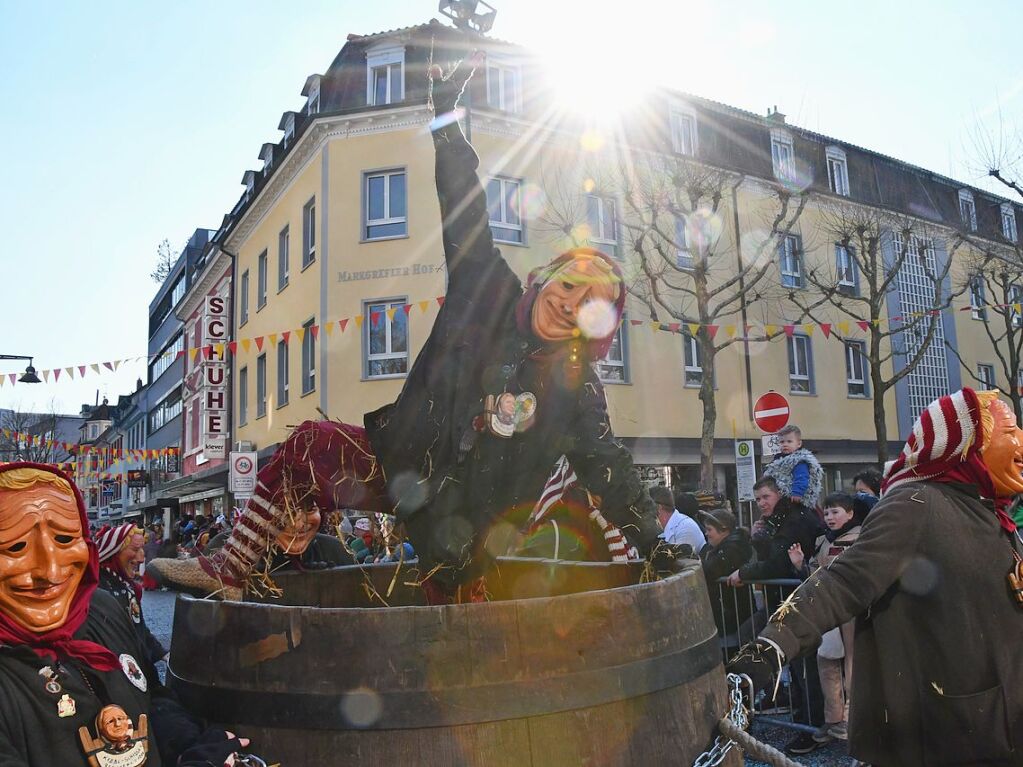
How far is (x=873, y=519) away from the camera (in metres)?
2.38

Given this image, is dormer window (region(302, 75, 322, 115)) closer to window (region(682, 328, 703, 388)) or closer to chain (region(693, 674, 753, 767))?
window (region(682, 328, 703, 388))

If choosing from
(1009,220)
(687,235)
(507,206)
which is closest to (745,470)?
(687,235)

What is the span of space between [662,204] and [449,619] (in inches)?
592

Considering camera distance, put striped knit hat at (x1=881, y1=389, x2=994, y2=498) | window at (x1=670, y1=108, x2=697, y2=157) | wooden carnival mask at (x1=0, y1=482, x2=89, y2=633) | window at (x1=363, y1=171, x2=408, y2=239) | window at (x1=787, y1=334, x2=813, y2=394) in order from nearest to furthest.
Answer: wooden carnival mask at (x1=0, y1=482, x2=89, y2=633)
striped knit hat at (x1=881, y1=389, x2=994, y2=498)
window at (x1=363, y1=171, x2=408, y2=239)
window at (x1=670, y1=108, x2=697, y2=157)
window at (x1=787, y1=334, x2=813, y2=394)

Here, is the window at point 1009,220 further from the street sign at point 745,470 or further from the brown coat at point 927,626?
the brown coat at point 927,626

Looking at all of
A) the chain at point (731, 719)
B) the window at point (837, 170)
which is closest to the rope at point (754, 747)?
the chain at point (731, 719)

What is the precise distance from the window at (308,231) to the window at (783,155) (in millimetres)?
11385

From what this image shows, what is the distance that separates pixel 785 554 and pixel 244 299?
20.6 metres

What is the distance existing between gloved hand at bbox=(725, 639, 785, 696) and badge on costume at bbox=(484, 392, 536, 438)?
91 centimetres

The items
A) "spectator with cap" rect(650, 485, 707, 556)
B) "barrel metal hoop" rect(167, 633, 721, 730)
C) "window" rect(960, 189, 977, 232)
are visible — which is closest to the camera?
"barrel metal hoop" rect(167, 633, 721, 730)

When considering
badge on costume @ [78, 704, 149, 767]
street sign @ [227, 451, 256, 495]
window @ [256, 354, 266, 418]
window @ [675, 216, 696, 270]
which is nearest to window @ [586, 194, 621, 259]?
window @ [675, 216, 696, 270]

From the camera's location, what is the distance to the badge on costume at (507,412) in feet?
8.04

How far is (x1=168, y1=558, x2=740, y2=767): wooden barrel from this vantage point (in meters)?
1.67

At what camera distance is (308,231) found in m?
18.7
